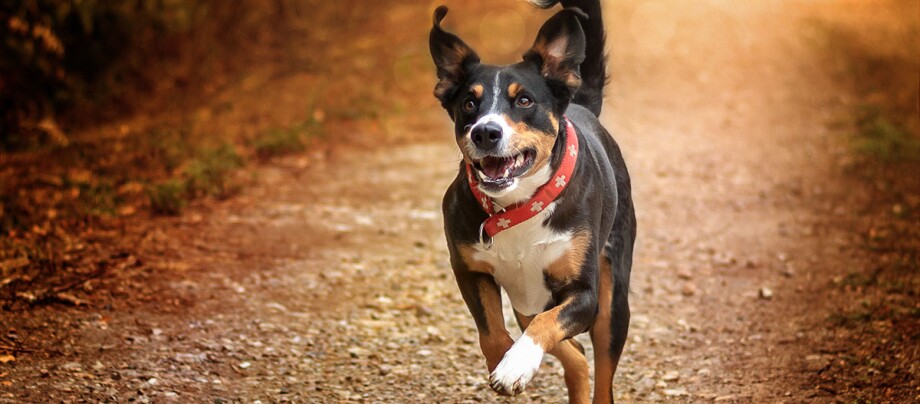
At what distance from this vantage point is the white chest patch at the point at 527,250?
14.0 feet

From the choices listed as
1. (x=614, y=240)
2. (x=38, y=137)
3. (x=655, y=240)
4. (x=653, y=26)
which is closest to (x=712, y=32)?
(x=653, y=26)

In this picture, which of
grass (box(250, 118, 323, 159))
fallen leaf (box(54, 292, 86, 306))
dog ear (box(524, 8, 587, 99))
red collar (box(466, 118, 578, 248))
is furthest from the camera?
grass (box(250, 118, 323, 159))

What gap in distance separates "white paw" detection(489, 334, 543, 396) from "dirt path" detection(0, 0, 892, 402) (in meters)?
1.28

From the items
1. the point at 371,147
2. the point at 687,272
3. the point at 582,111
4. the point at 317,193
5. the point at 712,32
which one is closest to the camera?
the point at 582,111

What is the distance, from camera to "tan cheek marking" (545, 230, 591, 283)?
4.27m

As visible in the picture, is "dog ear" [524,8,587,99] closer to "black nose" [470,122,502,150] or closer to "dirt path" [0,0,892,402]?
"black nose" [470,122,502,150]

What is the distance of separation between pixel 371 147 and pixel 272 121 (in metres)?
1.24

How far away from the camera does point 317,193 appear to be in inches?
348

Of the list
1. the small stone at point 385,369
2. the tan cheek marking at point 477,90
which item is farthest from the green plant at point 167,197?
the tan cheek marking at point 477,90

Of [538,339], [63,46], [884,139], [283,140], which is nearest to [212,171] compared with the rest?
[283,140]

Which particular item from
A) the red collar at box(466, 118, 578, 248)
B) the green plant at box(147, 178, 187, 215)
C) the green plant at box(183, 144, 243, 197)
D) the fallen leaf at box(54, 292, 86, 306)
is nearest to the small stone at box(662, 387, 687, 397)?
the red collar at box(466, 118, 578, 248)

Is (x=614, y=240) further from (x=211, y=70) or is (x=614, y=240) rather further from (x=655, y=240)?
(x=211, y=70)

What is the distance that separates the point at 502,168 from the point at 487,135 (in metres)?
0.18

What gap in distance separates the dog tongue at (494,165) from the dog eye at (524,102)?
0.88 feet
